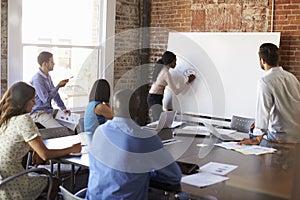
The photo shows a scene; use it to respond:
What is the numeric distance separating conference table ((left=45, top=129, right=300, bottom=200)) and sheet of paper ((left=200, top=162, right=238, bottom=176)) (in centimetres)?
5

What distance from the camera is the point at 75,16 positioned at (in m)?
6.41

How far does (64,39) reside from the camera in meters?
6.29

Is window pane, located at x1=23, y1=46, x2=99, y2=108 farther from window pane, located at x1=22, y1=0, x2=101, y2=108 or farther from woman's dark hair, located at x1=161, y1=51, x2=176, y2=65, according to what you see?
woman's dark hair, located at x1=161, y1=51, x2=176, y2=65

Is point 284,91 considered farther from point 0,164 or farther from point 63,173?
point 0,164

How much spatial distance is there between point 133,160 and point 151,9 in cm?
531

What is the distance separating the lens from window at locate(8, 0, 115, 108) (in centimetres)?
557

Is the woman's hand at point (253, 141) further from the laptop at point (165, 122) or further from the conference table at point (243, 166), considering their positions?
the laptop at point (165, 122)

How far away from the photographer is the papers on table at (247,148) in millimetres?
3451

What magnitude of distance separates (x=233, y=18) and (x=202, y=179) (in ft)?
13.6

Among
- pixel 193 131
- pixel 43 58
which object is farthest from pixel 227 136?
pixel 43 58

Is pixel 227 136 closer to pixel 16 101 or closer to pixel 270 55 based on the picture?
pixel 270 55

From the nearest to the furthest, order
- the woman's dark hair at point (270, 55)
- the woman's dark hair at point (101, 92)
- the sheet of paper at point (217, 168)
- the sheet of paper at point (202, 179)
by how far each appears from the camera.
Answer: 1. the sheet of paper at point (202, 179)
2. the sheet of paper at point (217, 168)
3. the woman's dark hair at point (270, 55)
4. the woman's dark hair at point (101, 92)

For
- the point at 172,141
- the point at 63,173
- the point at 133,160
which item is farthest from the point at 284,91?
the point at 63,173

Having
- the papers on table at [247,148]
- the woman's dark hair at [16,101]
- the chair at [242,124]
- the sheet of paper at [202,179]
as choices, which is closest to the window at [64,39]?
the woman's dark hair at [16,101]
